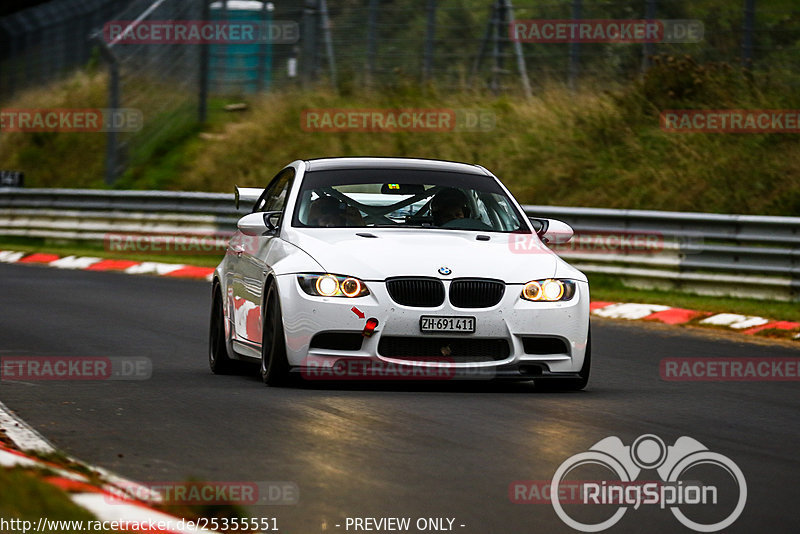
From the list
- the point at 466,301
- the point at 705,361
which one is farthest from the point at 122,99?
the point at 466,301

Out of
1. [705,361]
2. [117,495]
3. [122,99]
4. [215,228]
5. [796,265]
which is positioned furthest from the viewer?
[122,99]

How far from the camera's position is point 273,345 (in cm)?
973

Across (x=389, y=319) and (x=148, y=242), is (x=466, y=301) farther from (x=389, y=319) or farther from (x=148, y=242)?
(x=148, y=242)

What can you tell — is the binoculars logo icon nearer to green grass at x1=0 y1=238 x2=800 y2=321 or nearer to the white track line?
the white track line

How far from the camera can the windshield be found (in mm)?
10555

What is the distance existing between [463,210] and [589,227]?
9706 mm

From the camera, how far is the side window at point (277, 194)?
36.6 ft

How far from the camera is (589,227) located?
20.3 meters
